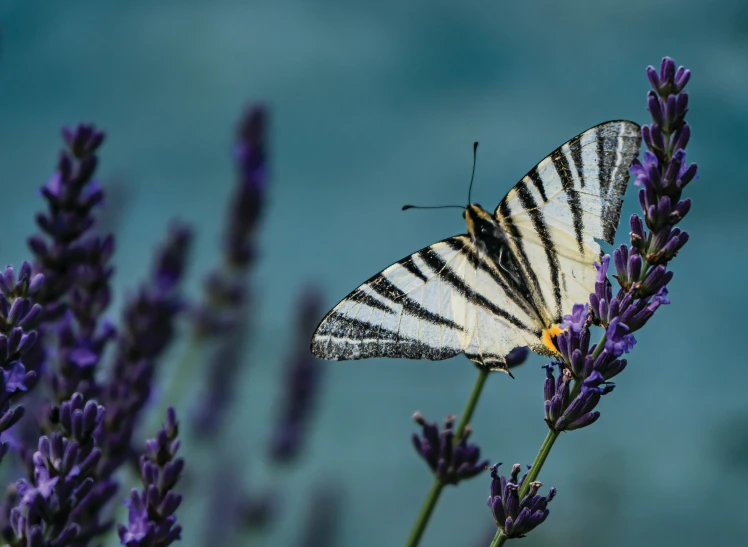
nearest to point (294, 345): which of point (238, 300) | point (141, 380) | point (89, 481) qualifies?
point (238, 300)

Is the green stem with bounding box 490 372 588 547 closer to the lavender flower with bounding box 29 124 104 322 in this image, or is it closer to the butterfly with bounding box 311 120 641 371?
the butterfly with bounding box 311 120 641 371

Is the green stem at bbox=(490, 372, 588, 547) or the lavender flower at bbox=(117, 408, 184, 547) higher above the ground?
the green stem at bbox=(490, 372, 588, 547)

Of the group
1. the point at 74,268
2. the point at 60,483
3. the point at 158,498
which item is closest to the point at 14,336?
the point at 60,483

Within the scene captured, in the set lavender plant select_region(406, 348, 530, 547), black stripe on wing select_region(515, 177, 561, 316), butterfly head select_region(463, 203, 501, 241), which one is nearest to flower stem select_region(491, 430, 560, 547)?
lavender plant select_region(406, 348, 530, 547)

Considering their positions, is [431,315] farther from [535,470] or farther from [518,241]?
[535,470]

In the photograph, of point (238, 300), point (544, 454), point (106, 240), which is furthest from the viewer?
point (238, 300)

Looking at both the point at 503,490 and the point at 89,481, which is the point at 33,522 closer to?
the point at 89,481

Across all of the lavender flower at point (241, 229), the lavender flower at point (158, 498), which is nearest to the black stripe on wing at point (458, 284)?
the lavender flower at point (158, 498)
